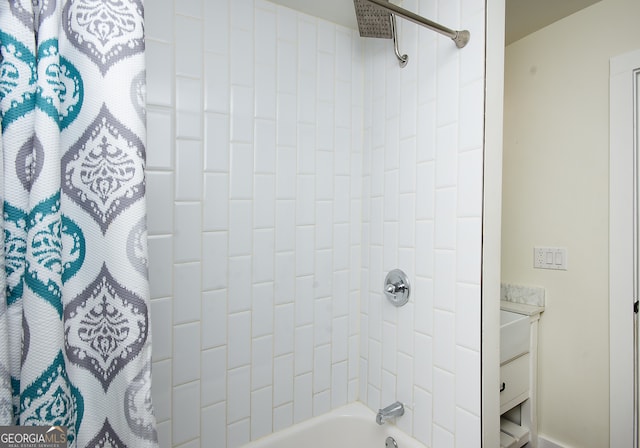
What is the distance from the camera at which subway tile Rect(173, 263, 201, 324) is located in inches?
40.6

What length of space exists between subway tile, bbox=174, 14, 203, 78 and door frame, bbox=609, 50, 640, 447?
134 centimetres

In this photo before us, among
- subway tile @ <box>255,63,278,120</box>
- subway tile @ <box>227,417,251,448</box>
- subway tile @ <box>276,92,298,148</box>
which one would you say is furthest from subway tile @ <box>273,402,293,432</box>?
subway tile @ <box>255,63,278,120</box>

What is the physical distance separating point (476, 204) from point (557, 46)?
24.3 inches

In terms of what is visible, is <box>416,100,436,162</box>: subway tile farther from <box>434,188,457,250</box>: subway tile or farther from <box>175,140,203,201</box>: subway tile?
<box>175,140,203,201</box>: subway tile

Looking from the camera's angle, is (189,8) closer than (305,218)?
Yes

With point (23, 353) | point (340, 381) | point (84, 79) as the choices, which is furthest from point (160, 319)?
point (340, 381)

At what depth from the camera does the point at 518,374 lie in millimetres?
1003

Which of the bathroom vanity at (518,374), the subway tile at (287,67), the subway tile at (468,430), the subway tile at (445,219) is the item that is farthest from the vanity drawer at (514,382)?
the subway tile at (287,67)

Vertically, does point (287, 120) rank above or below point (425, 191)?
above

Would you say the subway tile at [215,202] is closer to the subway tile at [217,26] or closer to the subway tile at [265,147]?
the subway tile at [265,147]

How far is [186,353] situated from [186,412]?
0.21 metres

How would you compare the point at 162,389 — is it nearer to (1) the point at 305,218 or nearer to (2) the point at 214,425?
(2) the point at 214,425

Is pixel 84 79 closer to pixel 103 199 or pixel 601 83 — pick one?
pixel 103 199

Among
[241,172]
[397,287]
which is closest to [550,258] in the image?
[397,287]
